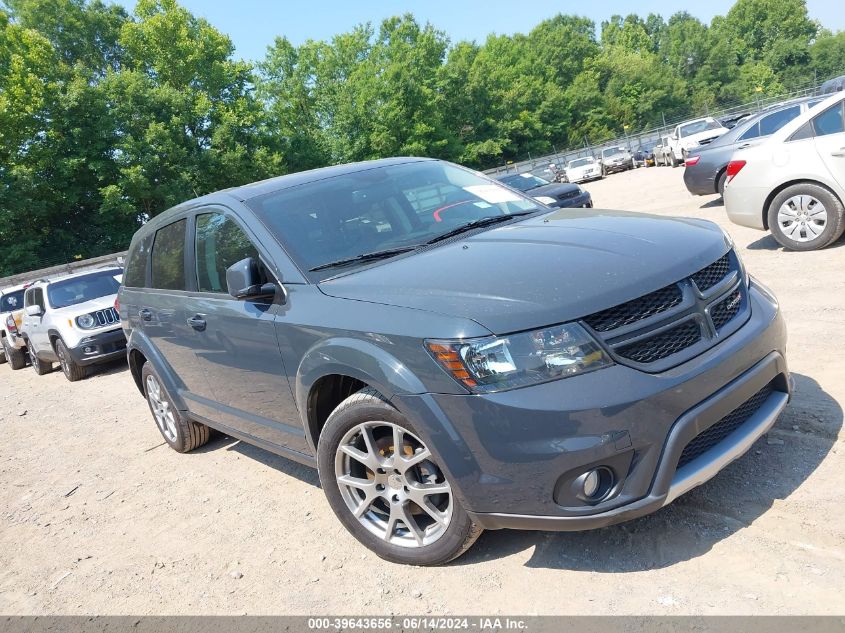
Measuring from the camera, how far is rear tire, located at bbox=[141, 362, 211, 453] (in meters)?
5.20

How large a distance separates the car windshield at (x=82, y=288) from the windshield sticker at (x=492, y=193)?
8.75m

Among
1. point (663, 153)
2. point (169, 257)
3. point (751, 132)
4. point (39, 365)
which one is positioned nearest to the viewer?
point (169, 257)

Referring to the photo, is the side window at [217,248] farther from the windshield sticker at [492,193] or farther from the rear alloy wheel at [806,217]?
the rear alloy wheel at [806,217]

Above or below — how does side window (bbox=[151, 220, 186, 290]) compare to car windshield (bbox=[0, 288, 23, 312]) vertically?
above

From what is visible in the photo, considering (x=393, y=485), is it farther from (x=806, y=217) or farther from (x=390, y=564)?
(x=806, y=217)

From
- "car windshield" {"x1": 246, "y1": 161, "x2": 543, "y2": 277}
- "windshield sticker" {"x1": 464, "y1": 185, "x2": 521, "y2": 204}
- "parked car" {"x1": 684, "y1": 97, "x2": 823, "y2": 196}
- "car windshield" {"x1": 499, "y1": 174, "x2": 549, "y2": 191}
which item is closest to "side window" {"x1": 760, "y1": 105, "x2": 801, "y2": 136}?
"parked car" {"x1": 684, "y1": 97, "x2": 823, "y2": 196}

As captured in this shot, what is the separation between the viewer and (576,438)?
2475 mm

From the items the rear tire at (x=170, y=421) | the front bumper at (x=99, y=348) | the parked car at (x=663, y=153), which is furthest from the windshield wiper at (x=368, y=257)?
the parked car at (x=663, y=153)

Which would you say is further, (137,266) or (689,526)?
(137,266)

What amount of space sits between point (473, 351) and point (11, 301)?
15402 millimetres

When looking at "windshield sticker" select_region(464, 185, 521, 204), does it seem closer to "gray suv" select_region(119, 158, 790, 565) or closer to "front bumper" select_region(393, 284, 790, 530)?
"gray suv" select_region(119, 158, 790, 565)

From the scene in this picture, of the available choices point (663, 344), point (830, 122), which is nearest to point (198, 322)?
point (663, 344)

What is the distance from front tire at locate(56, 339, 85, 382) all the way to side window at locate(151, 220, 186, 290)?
648 cm

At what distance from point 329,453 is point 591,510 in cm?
125
